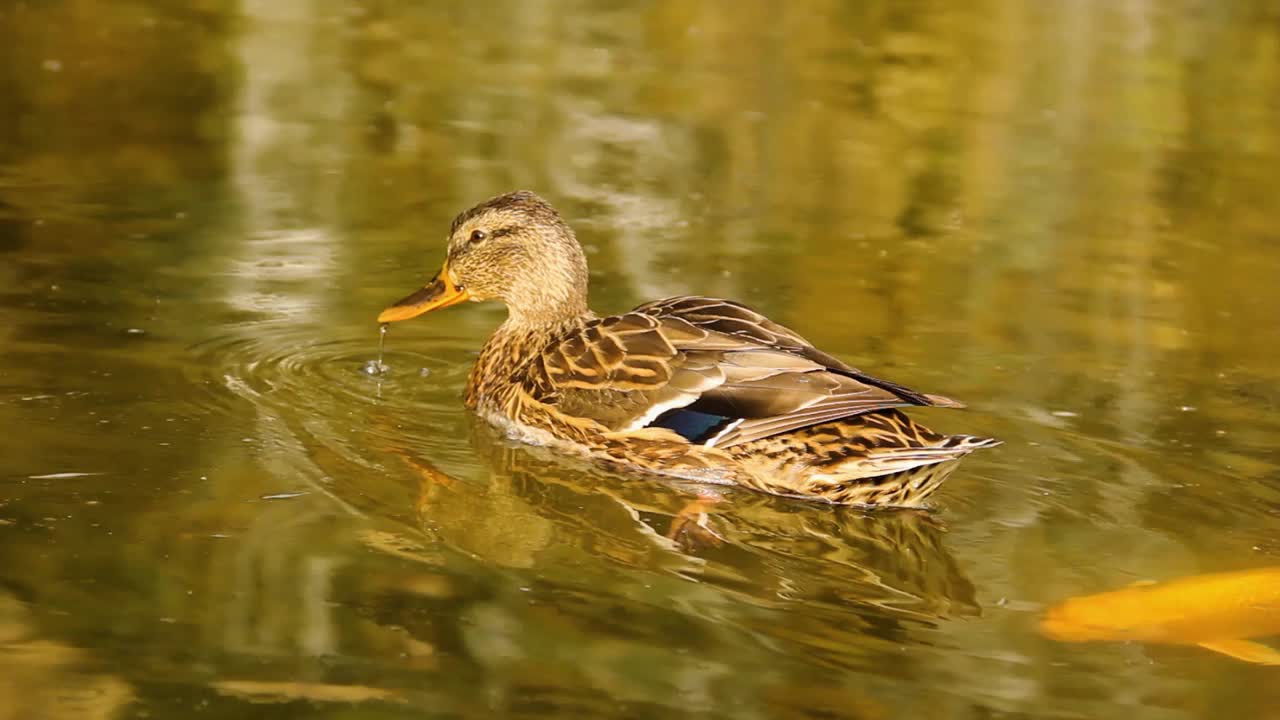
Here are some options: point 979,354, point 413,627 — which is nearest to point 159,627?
point 413,627

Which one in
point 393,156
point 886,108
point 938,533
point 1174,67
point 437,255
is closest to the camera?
point 938,533

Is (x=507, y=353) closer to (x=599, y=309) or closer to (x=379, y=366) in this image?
(x=379, y=366)

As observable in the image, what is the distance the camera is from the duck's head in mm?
9125

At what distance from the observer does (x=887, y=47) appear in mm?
18391

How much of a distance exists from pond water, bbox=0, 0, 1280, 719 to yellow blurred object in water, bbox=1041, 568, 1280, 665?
0.36 ft

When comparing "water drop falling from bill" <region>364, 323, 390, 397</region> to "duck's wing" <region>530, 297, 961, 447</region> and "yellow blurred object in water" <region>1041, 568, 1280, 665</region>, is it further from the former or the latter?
"yellow blurred object in water" <region>1041, 568, 1280, 665</region>

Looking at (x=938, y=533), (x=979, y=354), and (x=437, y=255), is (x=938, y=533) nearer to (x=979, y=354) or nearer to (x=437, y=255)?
(x=979, y=354)

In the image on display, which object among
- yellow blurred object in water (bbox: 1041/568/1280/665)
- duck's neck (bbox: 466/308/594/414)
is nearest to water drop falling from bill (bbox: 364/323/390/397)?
duck's neck (bbox: 466/308/594/414)

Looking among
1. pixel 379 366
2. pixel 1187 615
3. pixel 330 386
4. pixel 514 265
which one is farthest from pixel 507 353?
pixel 1187 615

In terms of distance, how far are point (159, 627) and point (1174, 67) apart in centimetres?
1343

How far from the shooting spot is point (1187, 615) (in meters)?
6.57

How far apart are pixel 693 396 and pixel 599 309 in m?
2.30

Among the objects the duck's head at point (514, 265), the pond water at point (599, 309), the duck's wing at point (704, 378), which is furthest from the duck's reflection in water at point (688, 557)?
the duck's head at point (514, 265)

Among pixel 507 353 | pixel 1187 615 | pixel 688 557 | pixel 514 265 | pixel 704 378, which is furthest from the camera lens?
pixel 514 265
